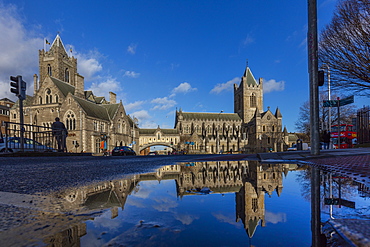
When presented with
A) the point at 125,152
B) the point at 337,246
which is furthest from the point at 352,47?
the point at 125,152

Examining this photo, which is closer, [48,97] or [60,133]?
[60,133]

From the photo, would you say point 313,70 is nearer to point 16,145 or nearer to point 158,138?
point 16,145

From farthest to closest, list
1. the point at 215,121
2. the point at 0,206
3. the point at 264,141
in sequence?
the point at 215,121
the point at 264,141
the point at 0,206

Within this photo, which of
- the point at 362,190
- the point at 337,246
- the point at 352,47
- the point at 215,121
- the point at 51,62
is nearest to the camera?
the point at 337,246

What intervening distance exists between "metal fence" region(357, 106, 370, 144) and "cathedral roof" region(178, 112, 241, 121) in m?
59.0

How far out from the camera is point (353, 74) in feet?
44.5

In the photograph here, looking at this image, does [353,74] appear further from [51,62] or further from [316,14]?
[51,62]

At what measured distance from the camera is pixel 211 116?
79000 millimetres

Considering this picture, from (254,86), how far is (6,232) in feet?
266

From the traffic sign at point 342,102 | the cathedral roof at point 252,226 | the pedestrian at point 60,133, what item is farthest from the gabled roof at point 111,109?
the cathedral roof at point 252,226

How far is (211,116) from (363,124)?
61.4 metres

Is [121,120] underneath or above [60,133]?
above

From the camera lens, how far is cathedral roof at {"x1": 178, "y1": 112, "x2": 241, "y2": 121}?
7714 centimetres

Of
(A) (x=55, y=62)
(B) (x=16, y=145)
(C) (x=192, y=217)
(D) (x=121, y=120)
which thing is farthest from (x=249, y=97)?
(C) (x=192, y=217)
